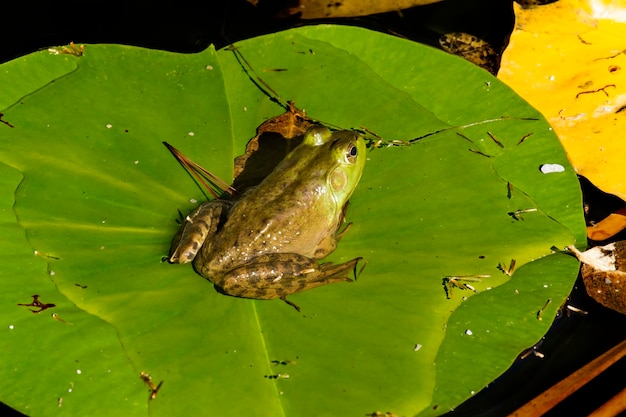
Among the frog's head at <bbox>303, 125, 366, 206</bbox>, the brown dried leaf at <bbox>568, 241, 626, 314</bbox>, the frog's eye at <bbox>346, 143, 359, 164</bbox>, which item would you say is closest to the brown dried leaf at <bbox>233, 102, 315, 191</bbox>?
the frog's head at <bbox>303, 125, 366, 206</bbox>

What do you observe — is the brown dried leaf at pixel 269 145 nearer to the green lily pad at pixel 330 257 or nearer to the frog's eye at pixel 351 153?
the green lily pad at pixel 330 257

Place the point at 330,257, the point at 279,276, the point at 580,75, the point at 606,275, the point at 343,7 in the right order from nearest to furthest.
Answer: the point at 279,276 → the point at 330,257 → the point at 606,275 → the point at 580,75 → the point at 343,7

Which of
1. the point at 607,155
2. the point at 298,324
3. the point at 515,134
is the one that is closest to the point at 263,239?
the point at 298,324

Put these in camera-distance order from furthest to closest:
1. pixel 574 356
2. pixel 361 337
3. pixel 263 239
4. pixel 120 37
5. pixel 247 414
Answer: pixel 120 37 < pixel 574 356 < pixel 263 239 < pixel 361 337 < pixel 247 414

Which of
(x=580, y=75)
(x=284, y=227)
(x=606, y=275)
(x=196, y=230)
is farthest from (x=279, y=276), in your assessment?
(x=580, y=75)

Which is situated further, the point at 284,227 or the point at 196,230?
the point at 284,227

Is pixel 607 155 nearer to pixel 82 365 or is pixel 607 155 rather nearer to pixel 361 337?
pixel 361 337

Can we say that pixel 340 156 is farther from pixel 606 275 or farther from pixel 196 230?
pixel 606 275
